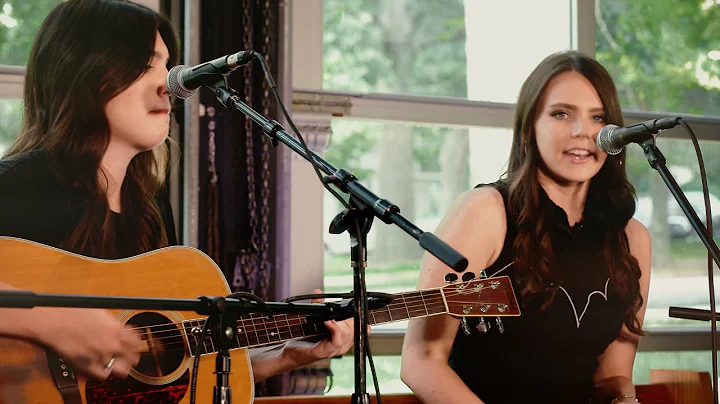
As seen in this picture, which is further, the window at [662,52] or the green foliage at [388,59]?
the window at [662,52]

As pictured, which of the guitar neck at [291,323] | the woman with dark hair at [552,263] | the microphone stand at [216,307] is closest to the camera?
the microphone stand at [216,307]

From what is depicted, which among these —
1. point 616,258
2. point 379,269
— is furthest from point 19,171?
point 616,258

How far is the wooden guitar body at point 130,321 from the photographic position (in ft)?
5.44

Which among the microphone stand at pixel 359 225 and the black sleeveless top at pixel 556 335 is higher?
the microphone stand at pixel 359 225

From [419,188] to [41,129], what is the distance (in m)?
1.33

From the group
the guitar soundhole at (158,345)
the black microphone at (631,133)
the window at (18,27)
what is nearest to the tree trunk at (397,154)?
the black microphone at (631,133)

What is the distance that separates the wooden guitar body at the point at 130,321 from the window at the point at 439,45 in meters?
1.03

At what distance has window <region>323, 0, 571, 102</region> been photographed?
272cm

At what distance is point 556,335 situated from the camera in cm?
247

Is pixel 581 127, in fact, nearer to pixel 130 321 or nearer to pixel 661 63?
pixel 661 63

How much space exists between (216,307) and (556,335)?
4.75ft

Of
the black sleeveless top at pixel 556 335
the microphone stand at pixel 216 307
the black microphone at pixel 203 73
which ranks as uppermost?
the black microphone at pixel 203 73

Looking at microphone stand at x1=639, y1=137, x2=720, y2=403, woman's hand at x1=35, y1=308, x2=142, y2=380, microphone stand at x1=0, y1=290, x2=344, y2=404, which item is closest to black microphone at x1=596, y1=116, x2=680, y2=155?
microphone stand at x1=639, y1=137, x2=720, y2=403

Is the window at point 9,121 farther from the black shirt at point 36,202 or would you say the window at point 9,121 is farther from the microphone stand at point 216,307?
the microphone stand at point 216,307
